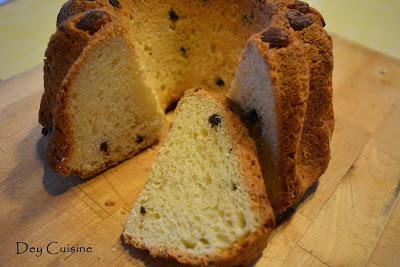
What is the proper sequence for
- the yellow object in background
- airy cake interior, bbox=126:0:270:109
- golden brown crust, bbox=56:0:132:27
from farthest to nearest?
the yellow object in background → airy cake interior, bbox=126:0:270:109 → golden brown crust, bbox=56:0:132:27

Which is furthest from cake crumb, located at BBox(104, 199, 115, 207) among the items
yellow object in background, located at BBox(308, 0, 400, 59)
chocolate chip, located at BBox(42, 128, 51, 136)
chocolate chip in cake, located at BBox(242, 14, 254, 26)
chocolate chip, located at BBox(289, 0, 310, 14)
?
yellow object in background, located at BBox(308, 0, 400, 59)

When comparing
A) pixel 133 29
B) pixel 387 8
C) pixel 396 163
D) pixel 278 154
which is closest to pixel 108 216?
pixel 278 154

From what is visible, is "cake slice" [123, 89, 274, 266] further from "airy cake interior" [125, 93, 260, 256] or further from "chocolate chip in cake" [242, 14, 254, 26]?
"chocolate chip in cake" [242, 14, 254, 26]

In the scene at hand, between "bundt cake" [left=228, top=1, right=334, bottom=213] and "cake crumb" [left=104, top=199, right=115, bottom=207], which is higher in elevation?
"bundt cake" [left=228, top=1, right=334, bottom=213]

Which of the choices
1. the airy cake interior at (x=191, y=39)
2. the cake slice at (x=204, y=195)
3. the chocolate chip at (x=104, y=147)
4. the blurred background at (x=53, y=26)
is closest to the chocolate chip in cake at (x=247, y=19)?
the airy cake interior at (x=191, y=39)

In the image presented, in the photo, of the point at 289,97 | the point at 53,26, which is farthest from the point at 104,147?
the point at 53,26

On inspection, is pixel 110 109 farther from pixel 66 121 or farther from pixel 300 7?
pixel 300 7
